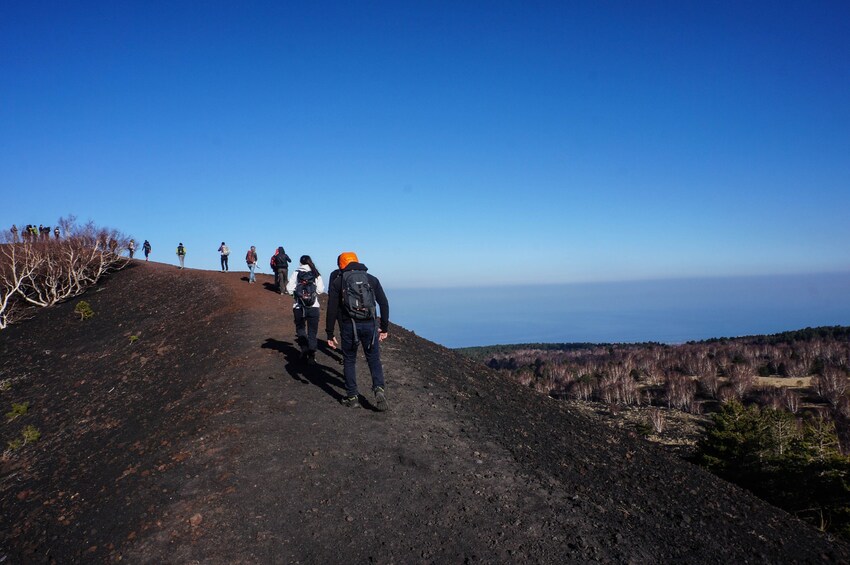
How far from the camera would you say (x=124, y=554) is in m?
5.22

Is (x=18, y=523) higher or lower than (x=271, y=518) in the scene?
lower

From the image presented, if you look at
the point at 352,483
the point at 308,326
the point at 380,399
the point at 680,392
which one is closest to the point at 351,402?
the point at 380,399

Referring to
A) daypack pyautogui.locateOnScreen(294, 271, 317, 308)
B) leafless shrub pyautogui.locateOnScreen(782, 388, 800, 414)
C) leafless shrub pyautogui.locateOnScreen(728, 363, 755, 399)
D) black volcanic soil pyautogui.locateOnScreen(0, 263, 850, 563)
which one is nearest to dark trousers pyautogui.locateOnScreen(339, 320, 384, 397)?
black volcanic soil pyautogui.locateOnScreen(0, 263, 850, 563)

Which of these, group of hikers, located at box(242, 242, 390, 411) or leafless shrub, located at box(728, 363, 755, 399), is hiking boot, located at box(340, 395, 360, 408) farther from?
leafless shrub, located at box(728, 363, 755, 399)

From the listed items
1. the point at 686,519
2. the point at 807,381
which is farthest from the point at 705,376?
the point at 686,519

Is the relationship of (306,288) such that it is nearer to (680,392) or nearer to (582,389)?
(582,389)

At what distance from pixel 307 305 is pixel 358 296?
4028 mm

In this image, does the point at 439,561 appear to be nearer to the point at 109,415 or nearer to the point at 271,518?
the point at 271,518

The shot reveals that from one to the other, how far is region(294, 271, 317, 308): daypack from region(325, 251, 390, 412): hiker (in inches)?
132

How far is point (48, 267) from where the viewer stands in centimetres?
3012

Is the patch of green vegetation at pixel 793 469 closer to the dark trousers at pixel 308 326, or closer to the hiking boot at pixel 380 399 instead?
the hiking boot at pixel 380 399

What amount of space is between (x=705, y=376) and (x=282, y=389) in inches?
3978

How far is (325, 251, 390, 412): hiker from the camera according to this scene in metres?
7.84

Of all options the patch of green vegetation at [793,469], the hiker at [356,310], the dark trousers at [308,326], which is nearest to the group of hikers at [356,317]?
the hiker at [356,310]
